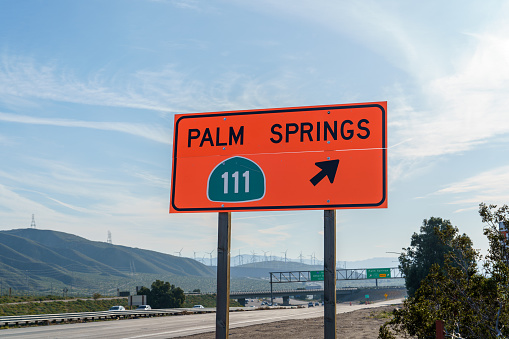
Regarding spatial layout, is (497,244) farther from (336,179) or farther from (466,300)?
(336,179)

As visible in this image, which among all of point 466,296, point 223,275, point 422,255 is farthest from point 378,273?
point 223,275

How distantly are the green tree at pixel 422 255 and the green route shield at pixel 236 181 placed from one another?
62.5 metres

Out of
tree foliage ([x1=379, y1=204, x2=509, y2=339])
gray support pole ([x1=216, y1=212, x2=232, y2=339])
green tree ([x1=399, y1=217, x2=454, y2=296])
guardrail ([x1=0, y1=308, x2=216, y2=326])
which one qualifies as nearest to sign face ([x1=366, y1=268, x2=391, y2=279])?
green tree ([x1=399, y1=217, x2=454, y2=296])

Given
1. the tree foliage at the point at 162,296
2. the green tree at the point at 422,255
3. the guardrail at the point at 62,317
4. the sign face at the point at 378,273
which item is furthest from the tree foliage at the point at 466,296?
Result: the sign face at the point at 378,273

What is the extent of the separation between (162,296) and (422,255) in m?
40.0

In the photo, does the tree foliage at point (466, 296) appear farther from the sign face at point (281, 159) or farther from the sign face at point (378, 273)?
the sign face at point (378, 273)

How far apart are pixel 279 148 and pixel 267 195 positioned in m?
0.68

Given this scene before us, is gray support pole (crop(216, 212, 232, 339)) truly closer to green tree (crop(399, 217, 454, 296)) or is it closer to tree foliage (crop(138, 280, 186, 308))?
green tree (crop(399, 217, 454, 296))

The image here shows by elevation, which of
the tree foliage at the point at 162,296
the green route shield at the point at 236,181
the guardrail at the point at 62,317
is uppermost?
the green route shield at the point at 236,181

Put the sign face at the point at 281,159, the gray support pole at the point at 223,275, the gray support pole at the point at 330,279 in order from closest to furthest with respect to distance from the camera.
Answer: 1. the gray support pole at the point at 330,279
2. the sign face at the point at 281,159
3. the gray support pole at the point at 223,275

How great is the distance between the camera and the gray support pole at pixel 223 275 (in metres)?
6.80

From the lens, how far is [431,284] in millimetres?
9328

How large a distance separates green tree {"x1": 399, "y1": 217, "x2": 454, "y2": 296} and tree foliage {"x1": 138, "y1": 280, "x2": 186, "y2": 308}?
35.5 m

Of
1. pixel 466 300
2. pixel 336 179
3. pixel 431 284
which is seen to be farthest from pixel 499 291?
pixel 336 179
